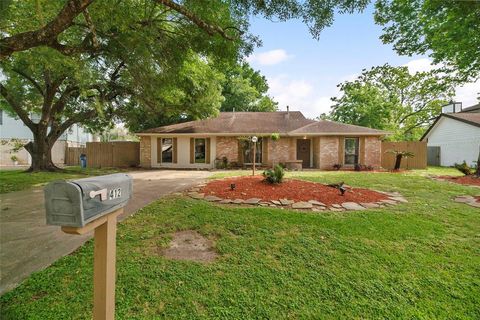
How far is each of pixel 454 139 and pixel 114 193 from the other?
74.9 ft

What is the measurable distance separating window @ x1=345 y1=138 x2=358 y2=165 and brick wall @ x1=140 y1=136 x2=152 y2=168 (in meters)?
12.9

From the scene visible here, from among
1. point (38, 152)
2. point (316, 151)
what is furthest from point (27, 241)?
point (316, 151)

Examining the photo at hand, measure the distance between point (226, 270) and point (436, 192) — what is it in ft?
22.9

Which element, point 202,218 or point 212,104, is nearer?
point 202,218

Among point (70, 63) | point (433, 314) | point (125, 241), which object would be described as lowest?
point (433, 314)

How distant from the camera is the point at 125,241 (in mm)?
3160

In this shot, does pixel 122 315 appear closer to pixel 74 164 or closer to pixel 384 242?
pixel 384 242

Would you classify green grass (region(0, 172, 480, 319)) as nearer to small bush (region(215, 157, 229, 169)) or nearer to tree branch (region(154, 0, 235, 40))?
tree branch (region(154, 0, 235, 40))

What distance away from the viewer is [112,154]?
15.7 metres

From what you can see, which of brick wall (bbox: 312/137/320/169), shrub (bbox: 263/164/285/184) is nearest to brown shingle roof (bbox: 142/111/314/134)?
brick wall (bbox: 312/137/320/169)

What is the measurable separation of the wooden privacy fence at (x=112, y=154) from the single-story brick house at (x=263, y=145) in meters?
1.17

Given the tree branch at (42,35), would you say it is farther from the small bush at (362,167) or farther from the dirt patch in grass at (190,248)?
the small bush at (362,167)

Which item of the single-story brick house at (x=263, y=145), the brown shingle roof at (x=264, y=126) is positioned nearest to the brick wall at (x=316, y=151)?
the single-story brick house at (x=263, y=145)

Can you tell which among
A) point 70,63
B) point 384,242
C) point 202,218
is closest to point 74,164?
point 70,63
